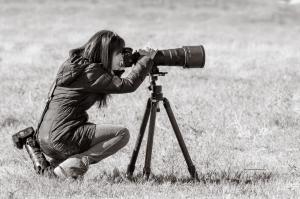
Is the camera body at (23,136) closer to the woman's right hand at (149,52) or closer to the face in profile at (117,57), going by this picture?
the face in profile at (117,57)

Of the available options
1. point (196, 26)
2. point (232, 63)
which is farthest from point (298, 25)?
point (232, 63)

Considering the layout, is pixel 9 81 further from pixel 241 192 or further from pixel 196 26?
pixel 196 26

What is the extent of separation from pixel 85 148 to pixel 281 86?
658cm

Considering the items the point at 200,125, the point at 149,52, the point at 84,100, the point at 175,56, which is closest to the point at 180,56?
the point at 175,56

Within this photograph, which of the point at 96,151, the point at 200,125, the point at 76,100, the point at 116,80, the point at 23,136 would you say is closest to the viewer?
the point at 116,80

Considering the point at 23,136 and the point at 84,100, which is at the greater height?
the point at 84,100

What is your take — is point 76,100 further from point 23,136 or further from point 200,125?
point 200,125

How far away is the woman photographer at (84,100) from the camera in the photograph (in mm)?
5801

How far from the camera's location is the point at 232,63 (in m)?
16.2

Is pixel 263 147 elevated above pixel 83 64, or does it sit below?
below

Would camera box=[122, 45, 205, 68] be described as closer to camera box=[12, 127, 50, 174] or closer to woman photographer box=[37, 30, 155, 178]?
woman photographer box=[37, 30, 155, 178]

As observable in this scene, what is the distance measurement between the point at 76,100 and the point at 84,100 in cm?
9

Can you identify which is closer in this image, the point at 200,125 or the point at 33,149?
the point at 33,149

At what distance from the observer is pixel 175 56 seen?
5.94 m
